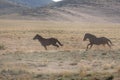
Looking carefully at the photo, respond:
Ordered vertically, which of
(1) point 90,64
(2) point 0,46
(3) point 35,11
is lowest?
(3) point 35,11

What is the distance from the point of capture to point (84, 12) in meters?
170

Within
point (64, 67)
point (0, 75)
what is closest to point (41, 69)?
point (64, 67)

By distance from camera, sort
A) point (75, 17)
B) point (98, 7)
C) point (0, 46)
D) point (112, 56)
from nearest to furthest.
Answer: point (112, 56) → point (0, 46) → point (75, 17) → point (98, 7)

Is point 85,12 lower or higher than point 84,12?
lower

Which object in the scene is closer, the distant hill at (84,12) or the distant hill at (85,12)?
the distant hill at (84,12)

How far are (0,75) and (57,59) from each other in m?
5.71

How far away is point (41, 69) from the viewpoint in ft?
64.1

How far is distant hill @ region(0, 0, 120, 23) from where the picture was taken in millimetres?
160625

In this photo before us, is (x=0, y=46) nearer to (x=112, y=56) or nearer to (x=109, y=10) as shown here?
(x=112, y=56)

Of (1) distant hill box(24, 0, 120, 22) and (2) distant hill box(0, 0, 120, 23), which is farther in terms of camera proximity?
(1) distant hill box(24, 0, 120, 22)

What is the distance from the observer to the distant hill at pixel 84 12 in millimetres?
160625

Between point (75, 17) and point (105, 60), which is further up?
point (105, 60)

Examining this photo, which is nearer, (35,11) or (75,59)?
(75,59)

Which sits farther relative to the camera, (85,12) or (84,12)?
(85,12)
